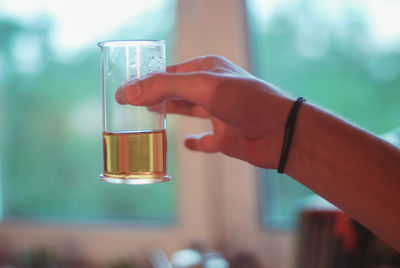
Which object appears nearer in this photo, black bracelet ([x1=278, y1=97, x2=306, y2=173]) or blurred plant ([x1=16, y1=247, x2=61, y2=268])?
black bracelet ([x1=278, y1=97, x2=306, y2=173])

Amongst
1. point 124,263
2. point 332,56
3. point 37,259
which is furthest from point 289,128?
point 37,259

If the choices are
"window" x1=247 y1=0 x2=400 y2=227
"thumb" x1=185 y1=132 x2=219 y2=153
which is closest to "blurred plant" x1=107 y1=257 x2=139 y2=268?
"window" x1=247 y1=0 x2=400 y2=227

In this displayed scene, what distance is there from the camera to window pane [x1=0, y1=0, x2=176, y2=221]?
2.02m

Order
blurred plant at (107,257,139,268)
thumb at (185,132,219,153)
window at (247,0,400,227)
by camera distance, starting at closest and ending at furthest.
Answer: thumb at (185,132,219,153), window at (247,0,400,227), blurred plant at (107,257,139,268)

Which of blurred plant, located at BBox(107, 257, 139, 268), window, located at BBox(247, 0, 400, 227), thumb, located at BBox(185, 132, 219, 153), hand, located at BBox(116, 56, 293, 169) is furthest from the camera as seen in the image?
blurred plant, located at BBox(107, 257, 139, 268)

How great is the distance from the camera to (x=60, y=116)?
215 cm

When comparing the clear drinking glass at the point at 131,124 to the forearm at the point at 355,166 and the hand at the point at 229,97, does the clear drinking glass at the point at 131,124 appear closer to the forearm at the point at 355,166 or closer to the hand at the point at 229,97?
the hand at the point at 229,97

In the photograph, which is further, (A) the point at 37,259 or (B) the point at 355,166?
(A) the point at 37,259

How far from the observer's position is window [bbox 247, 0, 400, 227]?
1.70 metres

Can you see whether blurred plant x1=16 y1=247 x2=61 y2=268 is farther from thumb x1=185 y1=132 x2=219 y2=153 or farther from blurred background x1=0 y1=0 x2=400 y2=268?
thumb x1=185 y1=132 x2=219 y2=153

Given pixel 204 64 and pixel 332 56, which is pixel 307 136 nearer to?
pixel 204 64

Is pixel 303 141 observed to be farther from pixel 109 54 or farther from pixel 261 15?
pixel 261 15

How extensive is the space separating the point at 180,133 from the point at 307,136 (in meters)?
1.20

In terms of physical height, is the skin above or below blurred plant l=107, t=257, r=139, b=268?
above
